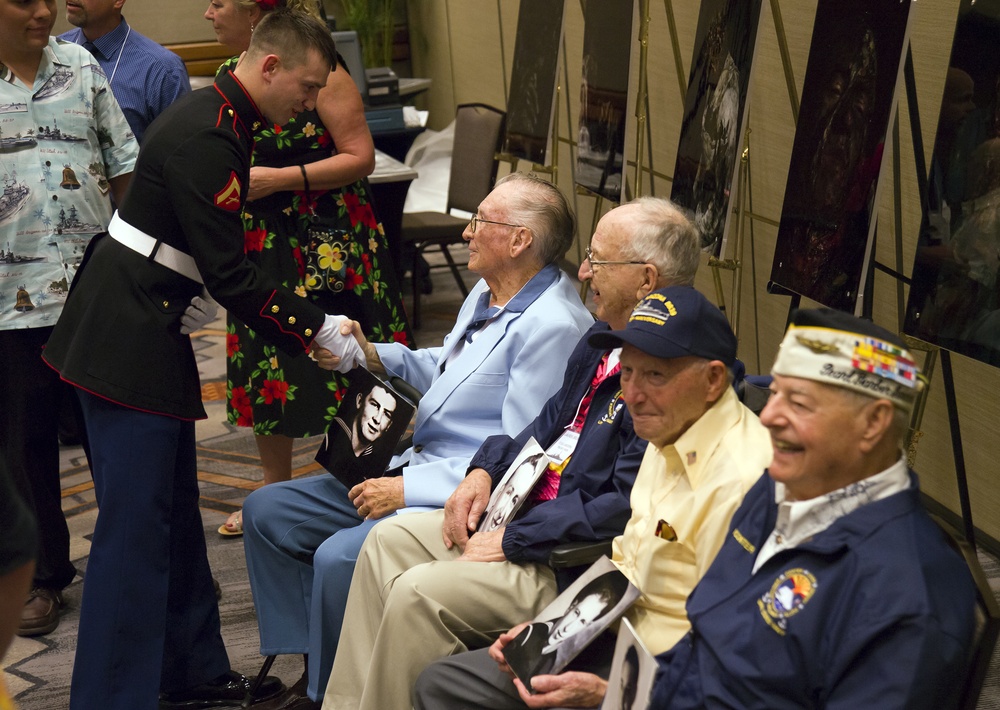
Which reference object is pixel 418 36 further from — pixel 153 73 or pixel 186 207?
pixel 186 207

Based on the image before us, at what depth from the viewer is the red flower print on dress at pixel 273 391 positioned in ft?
11.1

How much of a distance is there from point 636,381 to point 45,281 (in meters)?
1.92

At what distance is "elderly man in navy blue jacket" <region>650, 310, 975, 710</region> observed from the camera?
1.31m

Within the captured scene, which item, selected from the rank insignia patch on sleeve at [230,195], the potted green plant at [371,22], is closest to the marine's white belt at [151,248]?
the rank insignia patch on sleeve at [230,195]

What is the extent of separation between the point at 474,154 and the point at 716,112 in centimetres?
258

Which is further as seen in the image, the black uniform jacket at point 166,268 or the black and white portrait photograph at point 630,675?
the black uniform jacket at point 166,268

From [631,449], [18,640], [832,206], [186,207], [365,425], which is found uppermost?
[186,207]

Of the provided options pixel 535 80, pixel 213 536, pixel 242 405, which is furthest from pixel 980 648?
pixel 535 80

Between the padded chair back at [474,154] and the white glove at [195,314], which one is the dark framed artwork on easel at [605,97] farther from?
the white glove at [195,314]

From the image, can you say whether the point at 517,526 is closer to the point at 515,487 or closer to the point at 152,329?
the point at 515,487

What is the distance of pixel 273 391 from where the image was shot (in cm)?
340

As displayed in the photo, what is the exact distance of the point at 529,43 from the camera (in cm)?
525

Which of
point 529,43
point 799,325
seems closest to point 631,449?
point 799,325

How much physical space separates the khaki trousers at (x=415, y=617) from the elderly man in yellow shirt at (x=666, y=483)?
108 millimetres
